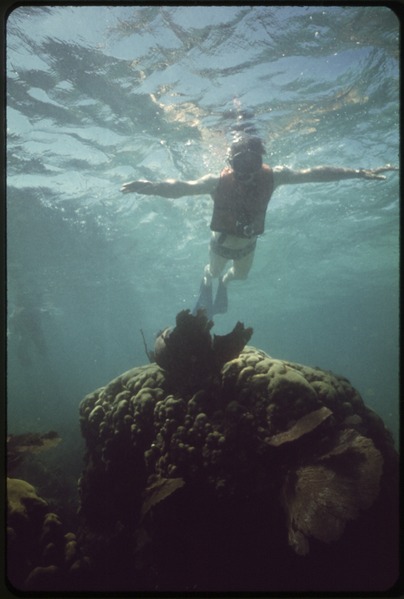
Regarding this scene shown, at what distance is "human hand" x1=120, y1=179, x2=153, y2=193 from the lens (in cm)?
641

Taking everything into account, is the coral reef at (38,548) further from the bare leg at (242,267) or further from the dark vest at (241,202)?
the bare leg at (242,267)

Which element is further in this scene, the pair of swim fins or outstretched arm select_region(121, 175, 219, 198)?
the pair of swim fins

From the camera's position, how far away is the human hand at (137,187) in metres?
6.41

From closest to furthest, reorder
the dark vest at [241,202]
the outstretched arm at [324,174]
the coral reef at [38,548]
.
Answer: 1. the coral reef at [38,548]
2. the outstretched arm at [324,174]
3. the dark vest at [241,202]

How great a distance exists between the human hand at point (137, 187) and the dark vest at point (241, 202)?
7.58ft

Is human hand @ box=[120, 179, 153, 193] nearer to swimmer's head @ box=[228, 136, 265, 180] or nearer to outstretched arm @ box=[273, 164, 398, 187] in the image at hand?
swimmer's head @ box=[228, 136, 265, 180]

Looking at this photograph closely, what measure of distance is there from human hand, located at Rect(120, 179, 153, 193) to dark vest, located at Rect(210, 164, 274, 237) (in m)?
2.31

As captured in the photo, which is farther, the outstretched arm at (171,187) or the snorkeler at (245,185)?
the snorkeler at (245,185)

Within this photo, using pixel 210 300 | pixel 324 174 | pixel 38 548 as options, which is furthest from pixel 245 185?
pixel 38 548

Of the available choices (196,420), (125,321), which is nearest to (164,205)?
(196,420)

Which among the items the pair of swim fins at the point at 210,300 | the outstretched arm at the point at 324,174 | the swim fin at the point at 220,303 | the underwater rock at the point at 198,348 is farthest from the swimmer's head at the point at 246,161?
the swim fin at the point at 220,303

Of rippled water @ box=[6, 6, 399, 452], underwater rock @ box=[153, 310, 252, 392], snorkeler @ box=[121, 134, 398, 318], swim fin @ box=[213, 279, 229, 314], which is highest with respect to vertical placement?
rippled water @ box=[6, 6, 399, 452]

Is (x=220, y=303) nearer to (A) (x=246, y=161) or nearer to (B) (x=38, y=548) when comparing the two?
A: (A) (x=246, y=161)

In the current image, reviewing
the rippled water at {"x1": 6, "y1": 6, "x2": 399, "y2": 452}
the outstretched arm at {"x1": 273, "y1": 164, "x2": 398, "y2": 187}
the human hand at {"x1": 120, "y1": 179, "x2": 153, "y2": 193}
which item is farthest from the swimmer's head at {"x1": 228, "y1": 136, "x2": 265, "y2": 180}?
the rippled water at {"x1": 6, "y1": 6, "x2": 399, "y2": 452}
